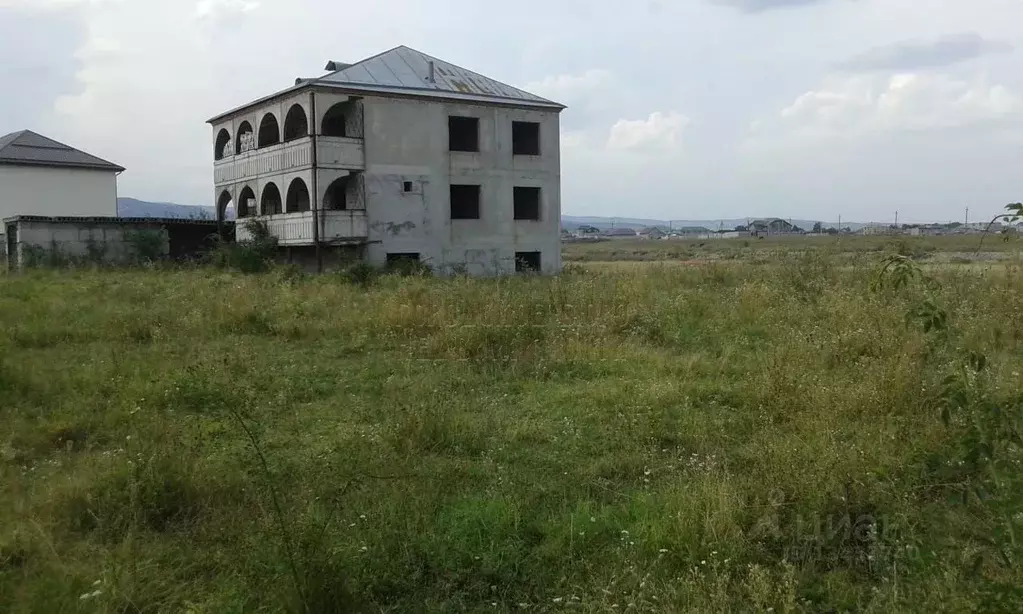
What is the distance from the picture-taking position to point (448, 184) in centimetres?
2670

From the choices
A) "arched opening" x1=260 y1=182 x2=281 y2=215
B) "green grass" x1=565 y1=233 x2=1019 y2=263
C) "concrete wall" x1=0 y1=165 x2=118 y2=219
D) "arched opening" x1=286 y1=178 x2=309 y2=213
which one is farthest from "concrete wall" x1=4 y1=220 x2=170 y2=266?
"green grass" x1=565 y1=233 x2=1019 y2=263

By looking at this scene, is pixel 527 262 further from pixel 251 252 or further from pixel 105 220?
pixel 105 220

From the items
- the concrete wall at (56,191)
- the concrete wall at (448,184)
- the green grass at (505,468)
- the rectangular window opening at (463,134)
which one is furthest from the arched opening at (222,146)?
the green grass at (505,468)

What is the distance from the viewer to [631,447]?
18.1 feet

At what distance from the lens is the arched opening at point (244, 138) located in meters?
29.5

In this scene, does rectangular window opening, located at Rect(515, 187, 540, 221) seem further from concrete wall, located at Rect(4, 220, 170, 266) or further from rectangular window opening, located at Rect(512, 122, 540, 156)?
concrete wall, located at Rect(4, 220, 170, 266)

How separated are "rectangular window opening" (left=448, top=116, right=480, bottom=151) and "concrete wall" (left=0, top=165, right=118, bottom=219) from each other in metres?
25.9

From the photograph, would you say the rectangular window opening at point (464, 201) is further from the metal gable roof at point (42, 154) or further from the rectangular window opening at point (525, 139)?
the metal gable roof at point (42, 154)

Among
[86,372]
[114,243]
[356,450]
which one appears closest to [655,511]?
[356,450]

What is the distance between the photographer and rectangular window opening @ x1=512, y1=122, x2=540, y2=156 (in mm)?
29047

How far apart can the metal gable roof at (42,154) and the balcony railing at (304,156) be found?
20.2m

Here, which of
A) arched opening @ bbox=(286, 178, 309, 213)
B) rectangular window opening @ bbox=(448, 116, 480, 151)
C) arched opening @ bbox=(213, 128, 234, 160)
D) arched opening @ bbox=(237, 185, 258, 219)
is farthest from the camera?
arched opening @ bbox=(213, 128, 234, 160)

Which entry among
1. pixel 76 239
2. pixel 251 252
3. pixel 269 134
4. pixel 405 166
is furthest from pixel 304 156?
pixel 76 239

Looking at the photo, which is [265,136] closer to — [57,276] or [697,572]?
[57,276]
